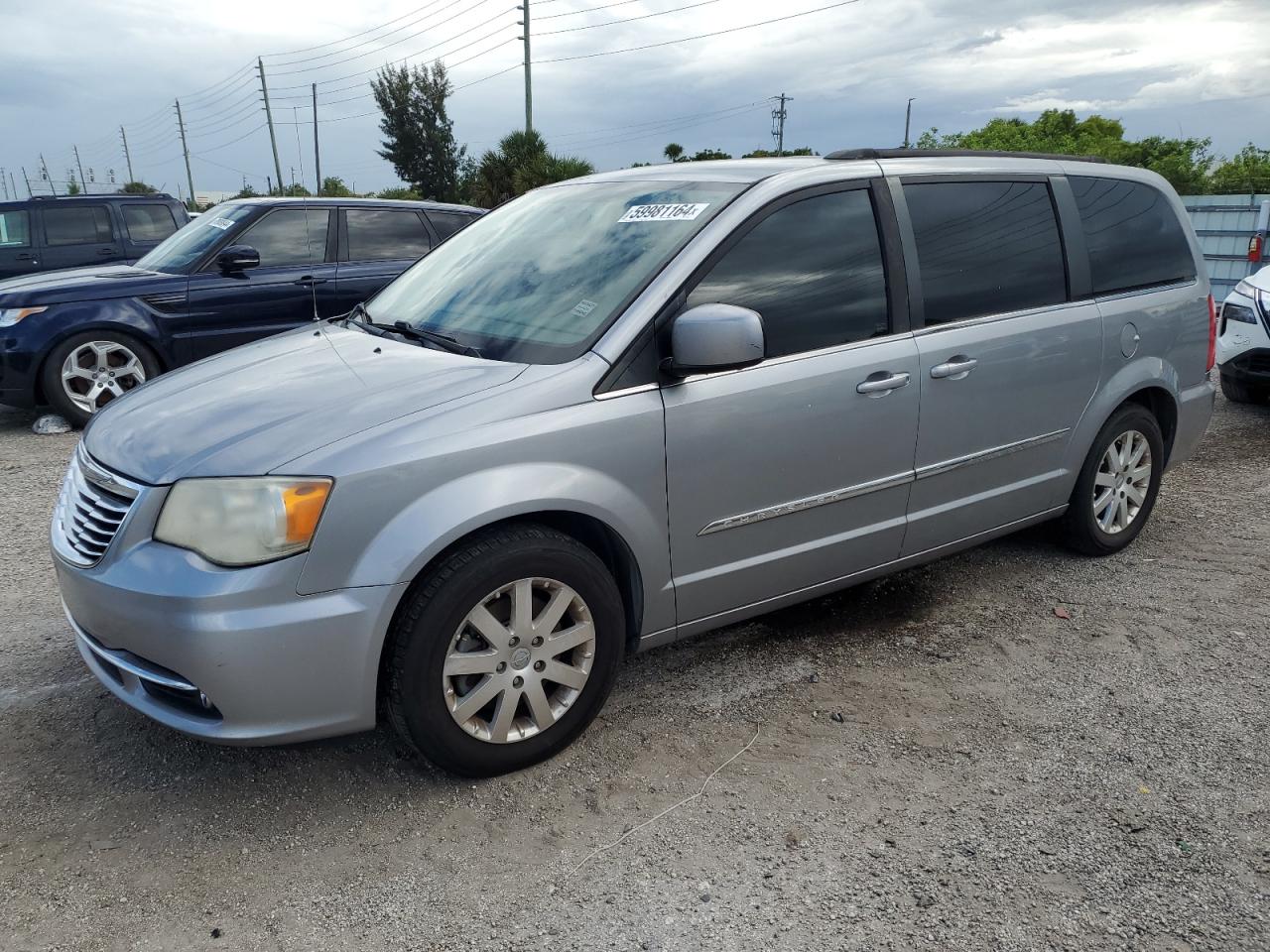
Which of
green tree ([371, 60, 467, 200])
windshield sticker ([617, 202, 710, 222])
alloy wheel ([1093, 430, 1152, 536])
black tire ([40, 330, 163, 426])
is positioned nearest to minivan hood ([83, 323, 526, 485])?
windshield sticker ([617, 202, 710, 222])

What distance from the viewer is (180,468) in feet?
8.36

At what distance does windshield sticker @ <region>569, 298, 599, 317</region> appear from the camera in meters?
3.00

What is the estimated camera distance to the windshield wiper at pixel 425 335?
308cm

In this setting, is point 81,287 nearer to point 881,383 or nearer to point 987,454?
point 881,383

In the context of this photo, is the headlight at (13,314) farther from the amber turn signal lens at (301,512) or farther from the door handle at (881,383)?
the door handle at (881,383)

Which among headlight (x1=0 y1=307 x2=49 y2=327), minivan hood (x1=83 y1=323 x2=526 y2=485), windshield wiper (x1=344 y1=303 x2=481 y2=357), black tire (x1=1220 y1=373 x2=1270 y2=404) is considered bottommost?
black tire (x1=1220 y1=373 x2=1270 y2=404)

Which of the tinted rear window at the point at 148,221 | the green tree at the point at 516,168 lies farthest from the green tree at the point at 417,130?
the tinted rear window at the point at 148,221

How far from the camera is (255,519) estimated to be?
7.98ft

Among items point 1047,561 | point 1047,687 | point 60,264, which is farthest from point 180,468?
point 60,264

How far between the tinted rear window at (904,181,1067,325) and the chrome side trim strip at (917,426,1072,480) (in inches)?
20.6

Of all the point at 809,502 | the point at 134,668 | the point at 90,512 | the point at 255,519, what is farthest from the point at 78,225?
the point at 809,502

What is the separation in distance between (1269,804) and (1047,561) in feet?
6.22

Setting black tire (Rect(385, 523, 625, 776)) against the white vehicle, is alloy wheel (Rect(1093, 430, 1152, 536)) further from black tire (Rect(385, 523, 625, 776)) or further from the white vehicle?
the white vehicle

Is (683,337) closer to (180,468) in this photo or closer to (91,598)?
(180,468)
